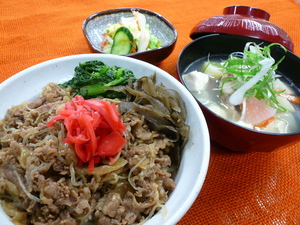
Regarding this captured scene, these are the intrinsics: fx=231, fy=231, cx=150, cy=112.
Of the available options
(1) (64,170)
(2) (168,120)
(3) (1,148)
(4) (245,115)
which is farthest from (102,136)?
(4) (245,115)

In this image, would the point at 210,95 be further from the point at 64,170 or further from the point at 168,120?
the point at 64,170

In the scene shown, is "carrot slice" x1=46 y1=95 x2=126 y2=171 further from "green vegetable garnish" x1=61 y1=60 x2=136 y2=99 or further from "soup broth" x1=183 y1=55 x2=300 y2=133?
"soup broth" x1=183 y1=55 x2=300 y2=133

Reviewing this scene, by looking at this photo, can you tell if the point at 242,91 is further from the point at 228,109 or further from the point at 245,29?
the point at 245,29

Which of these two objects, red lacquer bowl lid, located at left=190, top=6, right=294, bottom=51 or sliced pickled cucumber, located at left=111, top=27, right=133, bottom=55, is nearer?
red lacquer bowl lid, located at left=190, top=6, right=294, bottom=51

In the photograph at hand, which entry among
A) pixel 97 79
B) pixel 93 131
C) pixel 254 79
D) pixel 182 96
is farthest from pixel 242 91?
pixel 93 131

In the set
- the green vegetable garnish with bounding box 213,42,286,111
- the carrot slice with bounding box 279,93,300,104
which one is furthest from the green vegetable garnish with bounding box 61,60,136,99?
the carrot slice with bounding box 279,93,300,104

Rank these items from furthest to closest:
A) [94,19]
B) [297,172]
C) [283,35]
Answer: [94,19]
[283,35]
[297,172]

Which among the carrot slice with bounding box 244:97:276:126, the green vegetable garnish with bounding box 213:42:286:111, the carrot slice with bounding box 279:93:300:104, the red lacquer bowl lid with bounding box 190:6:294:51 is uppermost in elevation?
the red lacquer bowl lid with bounding box 190:6:294:51
